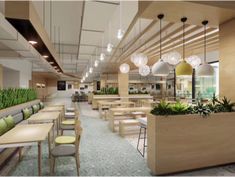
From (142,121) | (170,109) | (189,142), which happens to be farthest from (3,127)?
(189,142)

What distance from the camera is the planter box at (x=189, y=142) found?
2891mm

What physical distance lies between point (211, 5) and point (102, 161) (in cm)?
339

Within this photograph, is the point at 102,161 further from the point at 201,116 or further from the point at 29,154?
the point at 201,116

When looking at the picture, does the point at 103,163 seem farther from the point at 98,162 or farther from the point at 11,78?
the point at 11,78

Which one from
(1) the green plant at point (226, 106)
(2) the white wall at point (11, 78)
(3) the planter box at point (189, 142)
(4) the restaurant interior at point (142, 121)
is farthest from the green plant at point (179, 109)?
(2) the white wall at point (11, 78)

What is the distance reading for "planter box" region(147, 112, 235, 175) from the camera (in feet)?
9.48

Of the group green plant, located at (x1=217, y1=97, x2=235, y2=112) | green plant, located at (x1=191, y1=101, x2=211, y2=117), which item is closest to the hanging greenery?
green plant, located at (x1=191, y1=101, x2=211, y2=117)

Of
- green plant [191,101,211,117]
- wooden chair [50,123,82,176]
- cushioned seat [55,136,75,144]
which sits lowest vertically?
wooden chair [50,123,82,176]

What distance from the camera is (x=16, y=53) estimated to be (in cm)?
724

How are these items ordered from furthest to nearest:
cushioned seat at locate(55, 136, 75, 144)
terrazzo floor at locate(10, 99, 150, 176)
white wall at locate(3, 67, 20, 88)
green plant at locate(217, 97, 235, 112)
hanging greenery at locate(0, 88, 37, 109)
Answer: white wall at locate(3, 67, 20, 88) → hanging greenery at locate(0, 88, 37, 109) → green plant at locate(217, 97, 235, 112) → cushioned seat at locate(55, 136, 75, 144) → terrazzo floor at locate(10, 99, 150, 176)

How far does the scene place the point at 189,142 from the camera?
3023 mm

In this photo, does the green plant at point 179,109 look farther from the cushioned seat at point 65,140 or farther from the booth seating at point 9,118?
the booth seating at point 9,118

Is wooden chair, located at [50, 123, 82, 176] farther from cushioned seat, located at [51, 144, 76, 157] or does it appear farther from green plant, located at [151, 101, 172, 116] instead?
green plant, located at [151, 101, 172, 116]

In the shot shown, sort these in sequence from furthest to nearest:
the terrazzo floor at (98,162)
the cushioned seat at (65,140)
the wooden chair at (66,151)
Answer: the cushioned seat at (65,140)
the terrazzo floor at (98,162)
the wooden chair at (66,151)
